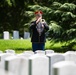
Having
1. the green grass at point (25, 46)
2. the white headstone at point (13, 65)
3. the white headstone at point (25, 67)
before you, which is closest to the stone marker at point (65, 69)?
the white headstone at point (13, 65)

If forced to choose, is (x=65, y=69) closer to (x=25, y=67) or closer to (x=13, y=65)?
(x=13, y=65)

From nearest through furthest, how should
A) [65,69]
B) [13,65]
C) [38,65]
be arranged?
[65,69], [13,65], [38,65]

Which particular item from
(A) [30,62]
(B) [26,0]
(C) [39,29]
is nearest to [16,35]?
(B) [26,0]

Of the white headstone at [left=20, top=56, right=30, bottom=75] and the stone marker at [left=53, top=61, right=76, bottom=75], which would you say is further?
the white headstone at [left=20, top=56, right=30, bottom=75]

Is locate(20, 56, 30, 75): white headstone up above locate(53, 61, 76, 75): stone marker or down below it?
below

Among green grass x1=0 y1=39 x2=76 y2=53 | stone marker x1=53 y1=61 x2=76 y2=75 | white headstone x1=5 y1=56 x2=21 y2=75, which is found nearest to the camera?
stone marker x1=53 y1=61 x2=76 y2=75

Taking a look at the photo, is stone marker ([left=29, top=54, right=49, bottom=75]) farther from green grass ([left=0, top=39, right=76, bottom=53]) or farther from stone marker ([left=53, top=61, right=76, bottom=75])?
green grass ([left=0, top=39, right=76, bottom=53])

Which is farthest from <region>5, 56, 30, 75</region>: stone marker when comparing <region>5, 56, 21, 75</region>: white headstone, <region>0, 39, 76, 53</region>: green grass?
<region>0, 39, 76, 53</region>: green grass

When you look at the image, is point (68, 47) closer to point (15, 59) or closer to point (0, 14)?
point (15, 59)

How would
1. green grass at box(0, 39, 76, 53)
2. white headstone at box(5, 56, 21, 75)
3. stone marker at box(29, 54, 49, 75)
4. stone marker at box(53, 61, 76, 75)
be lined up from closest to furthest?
stone marker at box(53, 61, 76, 75) < white headstone at box(5, 56, 21, 75) < stone marker at box(29, 54, 49, 75) < green grass at box(0, 39, 76, 53)

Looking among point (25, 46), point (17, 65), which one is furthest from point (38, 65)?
point (25, 46)

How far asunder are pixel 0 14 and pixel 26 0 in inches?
158

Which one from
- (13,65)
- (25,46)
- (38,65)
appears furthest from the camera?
(25,46)

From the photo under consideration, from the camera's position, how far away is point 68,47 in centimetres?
1925
